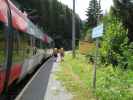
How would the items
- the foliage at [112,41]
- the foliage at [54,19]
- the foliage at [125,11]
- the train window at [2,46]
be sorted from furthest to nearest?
1. the foliage at [54,19]
2. the foliage at [125,11]
3. the foliage at [112,41]
4. the train window at [2,46]

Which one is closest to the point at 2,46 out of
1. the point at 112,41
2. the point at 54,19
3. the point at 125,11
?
the point at 112,41

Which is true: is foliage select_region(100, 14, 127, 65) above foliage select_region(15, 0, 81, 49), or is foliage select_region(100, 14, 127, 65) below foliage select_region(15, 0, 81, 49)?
below

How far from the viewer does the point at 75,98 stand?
45.3 ft

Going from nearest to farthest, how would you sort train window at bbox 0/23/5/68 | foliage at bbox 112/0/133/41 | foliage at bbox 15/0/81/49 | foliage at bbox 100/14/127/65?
train window at bbox 0/23/5/68, foliage at bbox 100/14/127/65, foliage at bbox 112/0/133/41, foliage at bbox 15/0/81/49

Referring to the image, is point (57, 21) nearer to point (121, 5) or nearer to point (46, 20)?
point (46, 20)

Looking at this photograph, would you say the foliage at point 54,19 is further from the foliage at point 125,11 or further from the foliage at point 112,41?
the foliage at point 112,41

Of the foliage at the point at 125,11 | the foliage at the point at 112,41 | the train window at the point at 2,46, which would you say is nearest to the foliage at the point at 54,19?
the foliage at the point at 125,11

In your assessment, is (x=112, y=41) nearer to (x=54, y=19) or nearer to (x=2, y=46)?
(x=2, y=46)

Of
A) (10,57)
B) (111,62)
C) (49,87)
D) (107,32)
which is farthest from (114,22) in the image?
(10,57)

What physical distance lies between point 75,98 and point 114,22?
16.8m

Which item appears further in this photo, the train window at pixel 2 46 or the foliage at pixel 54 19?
the foliage at pixel 54 19

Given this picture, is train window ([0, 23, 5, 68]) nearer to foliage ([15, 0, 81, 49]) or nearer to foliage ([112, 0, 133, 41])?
foliage ([112, 0, 133, 41])

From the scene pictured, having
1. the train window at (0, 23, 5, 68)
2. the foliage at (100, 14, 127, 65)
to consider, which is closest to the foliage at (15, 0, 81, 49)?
the foliage at (100, 14, 127, 65)

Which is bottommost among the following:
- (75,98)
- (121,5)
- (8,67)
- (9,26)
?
(75,98)
